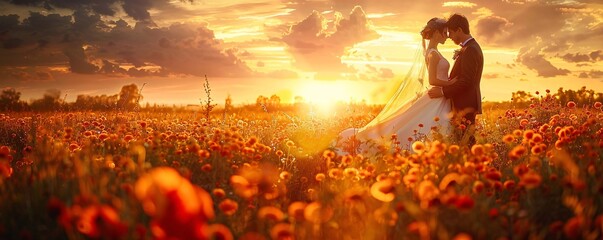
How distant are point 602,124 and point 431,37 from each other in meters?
3.64

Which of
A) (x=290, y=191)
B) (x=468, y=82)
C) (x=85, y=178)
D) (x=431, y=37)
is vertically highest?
(x=431, y=37)

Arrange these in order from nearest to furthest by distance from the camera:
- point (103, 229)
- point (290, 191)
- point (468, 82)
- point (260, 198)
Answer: point (103, 229) → point (260, 198) → point (290, 191) → point (468, 82)

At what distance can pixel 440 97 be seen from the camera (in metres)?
8.44

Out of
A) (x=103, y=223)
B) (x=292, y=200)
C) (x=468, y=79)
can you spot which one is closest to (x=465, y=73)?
(x=468, y=79)

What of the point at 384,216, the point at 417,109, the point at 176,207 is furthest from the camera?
the point at 417,109

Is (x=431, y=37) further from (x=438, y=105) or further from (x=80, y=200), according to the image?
(x=80, y=200)

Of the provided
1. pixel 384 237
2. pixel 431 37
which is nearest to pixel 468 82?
pixel 431 37

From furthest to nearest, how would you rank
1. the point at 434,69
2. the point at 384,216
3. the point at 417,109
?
the point at 417,109 < the point at 434,69 < the point at 384,216

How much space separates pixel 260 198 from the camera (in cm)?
518

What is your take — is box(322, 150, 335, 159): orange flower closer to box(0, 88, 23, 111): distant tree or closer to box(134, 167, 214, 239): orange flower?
box(134, 167, 214, 239): orange flower

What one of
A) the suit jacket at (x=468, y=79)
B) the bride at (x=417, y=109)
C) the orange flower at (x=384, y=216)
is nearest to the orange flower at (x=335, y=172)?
the orange flower at (x=384, y=216)

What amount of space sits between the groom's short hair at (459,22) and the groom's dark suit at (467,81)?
22 centimetres

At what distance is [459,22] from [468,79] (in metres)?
0.83

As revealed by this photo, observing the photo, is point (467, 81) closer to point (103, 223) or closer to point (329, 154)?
point (329, 154)
